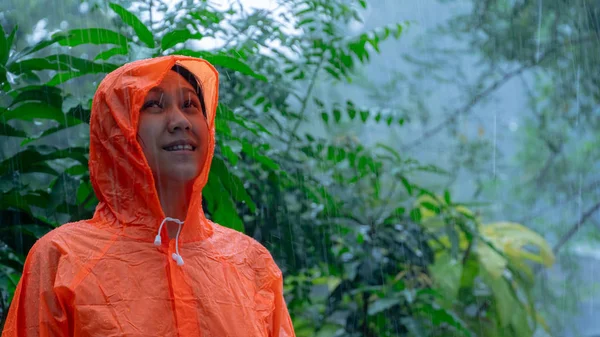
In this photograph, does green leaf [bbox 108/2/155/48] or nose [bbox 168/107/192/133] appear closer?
nose [bbox 168/107/192/133]

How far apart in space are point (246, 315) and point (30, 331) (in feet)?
1.76

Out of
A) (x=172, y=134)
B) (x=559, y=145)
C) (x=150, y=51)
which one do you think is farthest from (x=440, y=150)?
(x=172, y=134)

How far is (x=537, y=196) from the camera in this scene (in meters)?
7.92

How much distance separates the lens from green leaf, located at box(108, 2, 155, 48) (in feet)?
8.82

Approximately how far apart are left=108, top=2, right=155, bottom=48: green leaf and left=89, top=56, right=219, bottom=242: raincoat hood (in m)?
0.66

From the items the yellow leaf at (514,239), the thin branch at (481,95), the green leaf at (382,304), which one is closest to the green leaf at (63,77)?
the green leaf at (382,304)

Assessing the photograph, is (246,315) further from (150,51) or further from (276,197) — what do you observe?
(276,197)

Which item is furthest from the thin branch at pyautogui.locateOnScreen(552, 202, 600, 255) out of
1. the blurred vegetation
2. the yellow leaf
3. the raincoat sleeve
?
the raincoat sleeve

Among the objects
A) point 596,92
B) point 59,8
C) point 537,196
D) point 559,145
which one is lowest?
point 537,196

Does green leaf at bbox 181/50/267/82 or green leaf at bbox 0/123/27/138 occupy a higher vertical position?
green leaf at bbox 181/50/267/82

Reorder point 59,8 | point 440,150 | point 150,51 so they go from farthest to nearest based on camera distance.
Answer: point 440,150 → point 59,8 → point 150,51

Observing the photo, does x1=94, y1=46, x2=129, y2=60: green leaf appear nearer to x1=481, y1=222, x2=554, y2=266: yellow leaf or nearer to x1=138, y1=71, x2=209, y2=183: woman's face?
x1=138, y1=71, x2=209, y2=183: woman's face

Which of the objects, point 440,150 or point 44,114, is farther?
point 440,150

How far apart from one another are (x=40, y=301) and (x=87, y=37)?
47.0 inches
